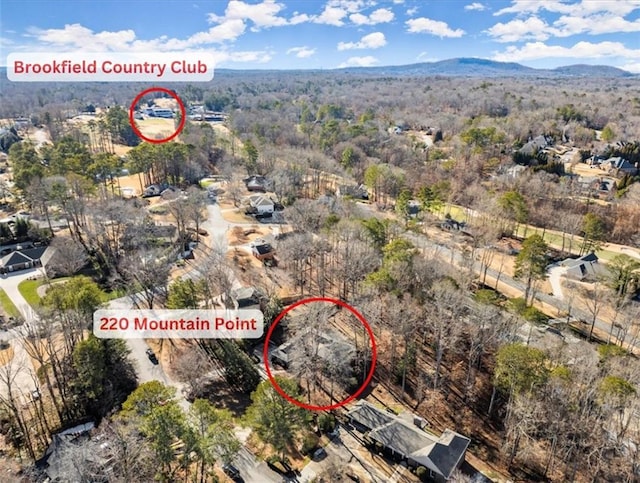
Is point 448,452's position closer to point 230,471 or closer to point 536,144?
point 230,471

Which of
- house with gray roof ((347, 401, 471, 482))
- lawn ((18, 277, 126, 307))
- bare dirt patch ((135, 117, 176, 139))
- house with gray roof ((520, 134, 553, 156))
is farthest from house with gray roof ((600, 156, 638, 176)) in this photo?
bare dirt patch ((135, 117, 176, 139))

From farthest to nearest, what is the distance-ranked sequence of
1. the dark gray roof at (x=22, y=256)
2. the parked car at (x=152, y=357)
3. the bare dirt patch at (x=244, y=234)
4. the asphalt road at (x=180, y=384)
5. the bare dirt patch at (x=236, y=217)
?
the bare dirt patch at (x=236, y=217), the bare dirt patch at (x=244, y=234), the dark gray roof at (x=22, y=256), the parked car at (x=152, y=357), the asphalt road at (x=180, y=384)

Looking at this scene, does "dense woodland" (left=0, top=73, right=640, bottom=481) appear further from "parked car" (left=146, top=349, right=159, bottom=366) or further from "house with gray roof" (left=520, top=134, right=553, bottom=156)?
"parked car" (left=146, top=349, right=159, bottom=366)

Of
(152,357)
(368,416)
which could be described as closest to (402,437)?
(368,416)

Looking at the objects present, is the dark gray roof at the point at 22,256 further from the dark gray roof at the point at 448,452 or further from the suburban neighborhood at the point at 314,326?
the dark gray roof at the point at 448,452

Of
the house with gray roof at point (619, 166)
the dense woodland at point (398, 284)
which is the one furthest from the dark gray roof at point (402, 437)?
the house with gray roof at point (619, 166)

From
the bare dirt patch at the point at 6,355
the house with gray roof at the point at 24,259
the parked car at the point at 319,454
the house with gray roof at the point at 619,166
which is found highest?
the house with gray roof at the point at 619,166

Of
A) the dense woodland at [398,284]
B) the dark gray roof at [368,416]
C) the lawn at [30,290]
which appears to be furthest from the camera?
the lawn at [30,290]
